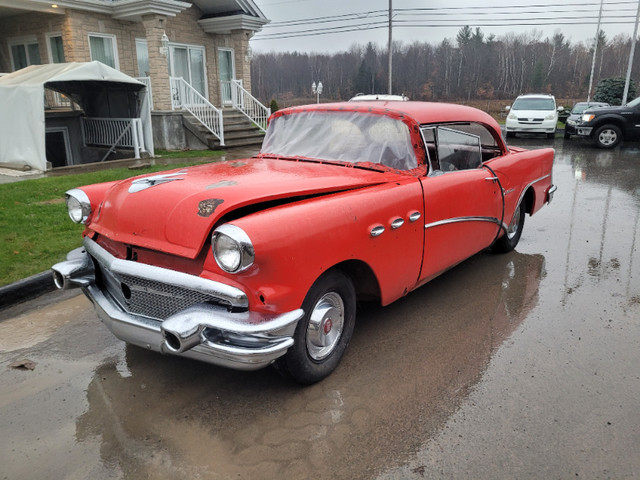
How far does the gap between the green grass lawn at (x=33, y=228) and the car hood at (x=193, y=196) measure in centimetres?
204

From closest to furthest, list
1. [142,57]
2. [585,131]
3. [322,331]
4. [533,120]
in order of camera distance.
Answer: [322,331] → [585,131] → [142,57] → [533,120]

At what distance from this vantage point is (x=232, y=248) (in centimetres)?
263

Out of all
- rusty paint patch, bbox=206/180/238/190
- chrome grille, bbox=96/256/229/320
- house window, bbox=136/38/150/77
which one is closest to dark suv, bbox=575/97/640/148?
house window, bbox=136/38/150/77

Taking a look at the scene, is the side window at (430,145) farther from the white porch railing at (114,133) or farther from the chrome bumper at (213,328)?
the white porch railing at (114,133)

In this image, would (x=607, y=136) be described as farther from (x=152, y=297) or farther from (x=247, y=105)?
(x=152, y=297)

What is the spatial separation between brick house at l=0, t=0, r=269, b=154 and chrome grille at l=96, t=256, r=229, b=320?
12.7 m

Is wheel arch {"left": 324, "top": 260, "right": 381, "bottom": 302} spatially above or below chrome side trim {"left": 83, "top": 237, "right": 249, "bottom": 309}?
below

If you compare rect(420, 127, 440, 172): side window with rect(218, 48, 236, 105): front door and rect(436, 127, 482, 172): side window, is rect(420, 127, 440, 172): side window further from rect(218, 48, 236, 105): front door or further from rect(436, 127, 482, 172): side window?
rect(218, 48, 236, 105): front door

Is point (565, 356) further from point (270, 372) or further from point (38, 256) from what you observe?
point (38, 256)

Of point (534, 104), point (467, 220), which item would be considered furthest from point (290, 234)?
point (534, 104)

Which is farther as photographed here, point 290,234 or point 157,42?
point 157,42

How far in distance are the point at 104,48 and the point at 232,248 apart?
15513 mm

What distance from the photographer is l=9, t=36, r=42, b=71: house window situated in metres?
15.8

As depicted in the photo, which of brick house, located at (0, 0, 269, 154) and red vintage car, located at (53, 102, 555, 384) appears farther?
brick house, located at (0, 0, 269, 154)
